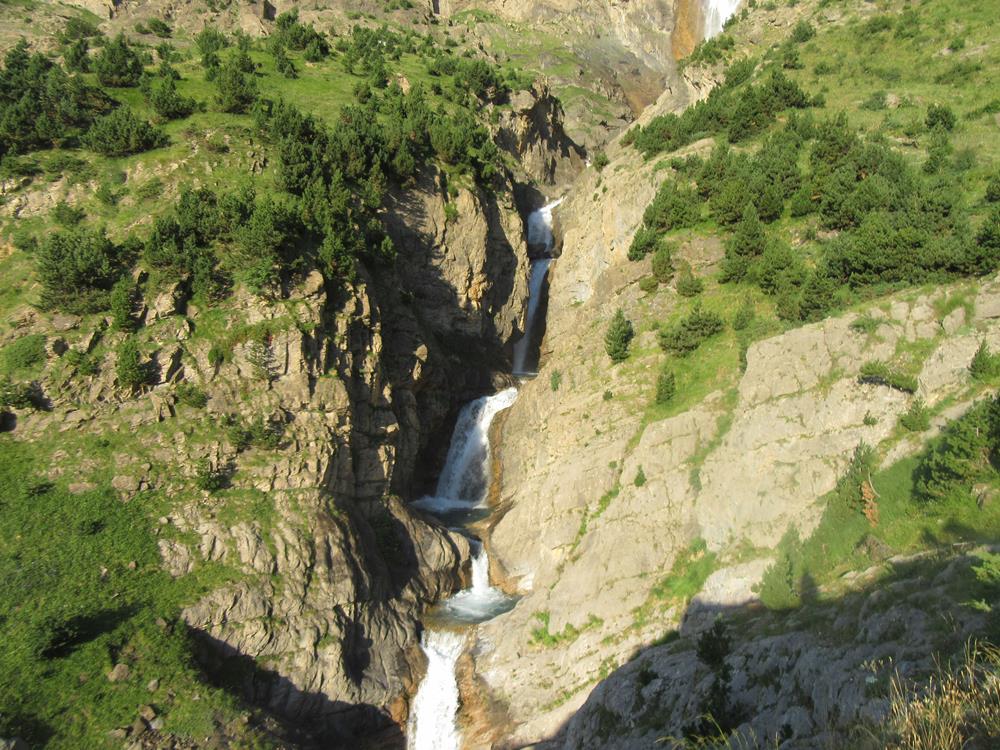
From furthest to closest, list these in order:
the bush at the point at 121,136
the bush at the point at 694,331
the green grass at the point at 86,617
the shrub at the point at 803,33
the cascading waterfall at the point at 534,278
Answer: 1. the cascading waterfall at the point at 534,278
2. the shrub at the point at 803,33
3. the bush at the point at 121,136
4. the bush at the point at 694,331
5. the green grass at the point at 86,617

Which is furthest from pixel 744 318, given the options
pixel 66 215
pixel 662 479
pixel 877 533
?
pixel 66 215

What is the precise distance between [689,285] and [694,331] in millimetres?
4340

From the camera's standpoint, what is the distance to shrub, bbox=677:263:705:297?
3222 centimetres

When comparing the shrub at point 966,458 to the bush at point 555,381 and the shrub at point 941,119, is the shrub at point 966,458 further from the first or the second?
the shrub at point 941,119

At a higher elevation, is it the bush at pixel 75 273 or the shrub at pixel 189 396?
the bush at pixel 75 273

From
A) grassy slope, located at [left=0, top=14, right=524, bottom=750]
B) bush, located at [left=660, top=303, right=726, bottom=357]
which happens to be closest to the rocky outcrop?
grassy slope, located at [left=0, top=14, right=524, bottom=750]

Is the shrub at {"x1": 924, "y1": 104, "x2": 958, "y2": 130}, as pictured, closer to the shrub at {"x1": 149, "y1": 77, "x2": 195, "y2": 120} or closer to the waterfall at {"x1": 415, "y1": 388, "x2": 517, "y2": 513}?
the waterfall at {"x1": 415, "y1": 388, "x2": 517, "y2": 513}

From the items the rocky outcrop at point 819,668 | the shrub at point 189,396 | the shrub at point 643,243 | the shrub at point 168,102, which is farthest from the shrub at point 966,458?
the shrub at point 168,102

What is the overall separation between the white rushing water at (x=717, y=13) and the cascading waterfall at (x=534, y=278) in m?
36.1

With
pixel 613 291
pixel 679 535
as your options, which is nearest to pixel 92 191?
pixel 613 291

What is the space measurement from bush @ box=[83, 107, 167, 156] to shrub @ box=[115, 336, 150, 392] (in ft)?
48.9

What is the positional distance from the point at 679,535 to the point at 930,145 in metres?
27.1

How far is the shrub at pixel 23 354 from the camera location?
2362 centimetres

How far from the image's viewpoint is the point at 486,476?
127 ft
